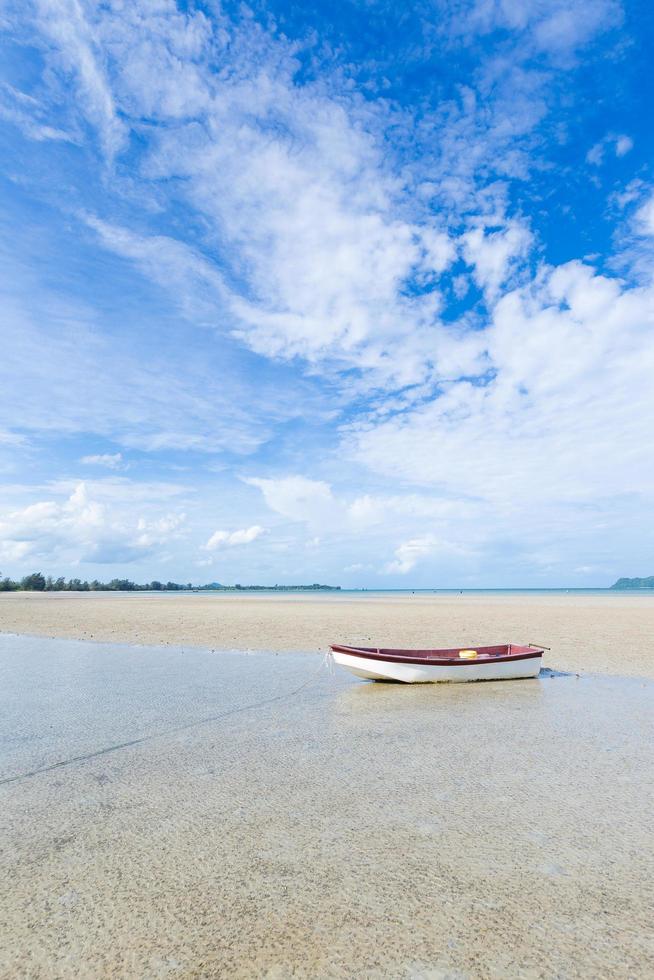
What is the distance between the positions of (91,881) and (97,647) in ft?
68.2

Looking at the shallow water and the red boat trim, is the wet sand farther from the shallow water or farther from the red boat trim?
the shallow water

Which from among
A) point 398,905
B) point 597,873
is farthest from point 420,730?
point 398,905

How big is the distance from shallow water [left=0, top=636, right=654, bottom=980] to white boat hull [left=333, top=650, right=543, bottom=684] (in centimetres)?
333

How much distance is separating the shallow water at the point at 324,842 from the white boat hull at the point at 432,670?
3.33m

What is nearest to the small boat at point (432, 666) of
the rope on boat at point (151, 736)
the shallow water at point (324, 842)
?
the rope on boat at point (151, 736)

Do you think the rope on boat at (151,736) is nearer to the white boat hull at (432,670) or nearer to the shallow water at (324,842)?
the shallow water at (324,842)

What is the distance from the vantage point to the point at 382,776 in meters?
8.77

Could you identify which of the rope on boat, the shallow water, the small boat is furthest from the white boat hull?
the shallow water

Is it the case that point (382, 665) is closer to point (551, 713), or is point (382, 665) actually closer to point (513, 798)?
point (551, 713)

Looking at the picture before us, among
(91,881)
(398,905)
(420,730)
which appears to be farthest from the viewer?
(420,730)

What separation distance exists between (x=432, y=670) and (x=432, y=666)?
15cm

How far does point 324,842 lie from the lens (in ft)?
21.5

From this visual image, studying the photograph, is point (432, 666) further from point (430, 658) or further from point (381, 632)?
point (381, 632)

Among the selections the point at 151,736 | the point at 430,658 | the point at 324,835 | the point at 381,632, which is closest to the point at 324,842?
the point at 324,835
